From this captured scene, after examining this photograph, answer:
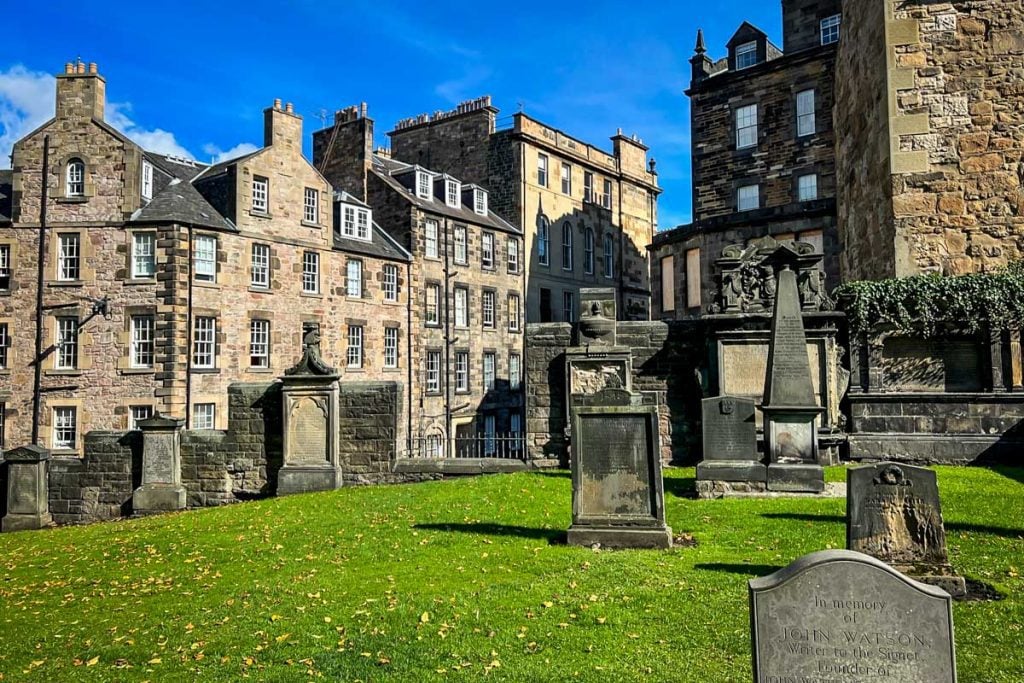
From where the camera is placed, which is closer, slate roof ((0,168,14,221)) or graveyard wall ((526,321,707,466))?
graveyard wall ((526,321,707,466))

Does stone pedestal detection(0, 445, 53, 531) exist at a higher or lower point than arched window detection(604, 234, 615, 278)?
lower

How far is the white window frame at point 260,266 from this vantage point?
29.1 metres

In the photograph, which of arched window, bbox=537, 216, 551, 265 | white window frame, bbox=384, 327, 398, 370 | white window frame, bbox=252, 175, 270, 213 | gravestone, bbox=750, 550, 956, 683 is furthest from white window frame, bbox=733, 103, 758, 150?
gravestone, bbox=750, 550, 956, 683

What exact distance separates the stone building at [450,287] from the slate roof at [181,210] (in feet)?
29.3

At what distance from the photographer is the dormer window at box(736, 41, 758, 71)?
1324 inches

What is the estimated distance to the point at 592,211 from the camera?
151ft

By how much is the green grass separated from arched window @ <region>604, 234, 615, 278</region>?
35584 mm

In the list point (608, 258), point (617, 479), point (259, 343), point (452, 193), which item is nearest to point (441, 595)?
point (617, 479)

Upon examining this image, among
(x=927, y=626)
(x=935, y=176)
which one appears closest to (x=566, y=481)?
(x=927, y=626)

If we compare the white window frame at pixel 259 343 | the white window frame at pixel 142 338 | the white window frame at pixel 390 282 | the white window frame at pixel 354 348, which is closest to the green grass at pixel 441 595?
the white window frame at pixel 142 338

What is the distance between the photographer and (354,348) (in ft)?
107

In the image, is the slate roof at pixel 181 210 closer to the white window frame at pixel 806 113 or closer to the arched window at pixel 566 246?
the arched window at pixel 566 246

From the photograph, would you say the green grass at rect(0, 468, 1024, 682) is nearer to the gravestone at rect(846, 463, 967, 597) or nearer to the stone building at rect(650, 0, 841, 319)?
the gravestone at rect(846, 463, 967, 597)

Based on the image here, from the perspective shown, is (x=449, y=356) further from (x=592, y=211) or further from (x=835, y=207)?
(x=835, y=207)
